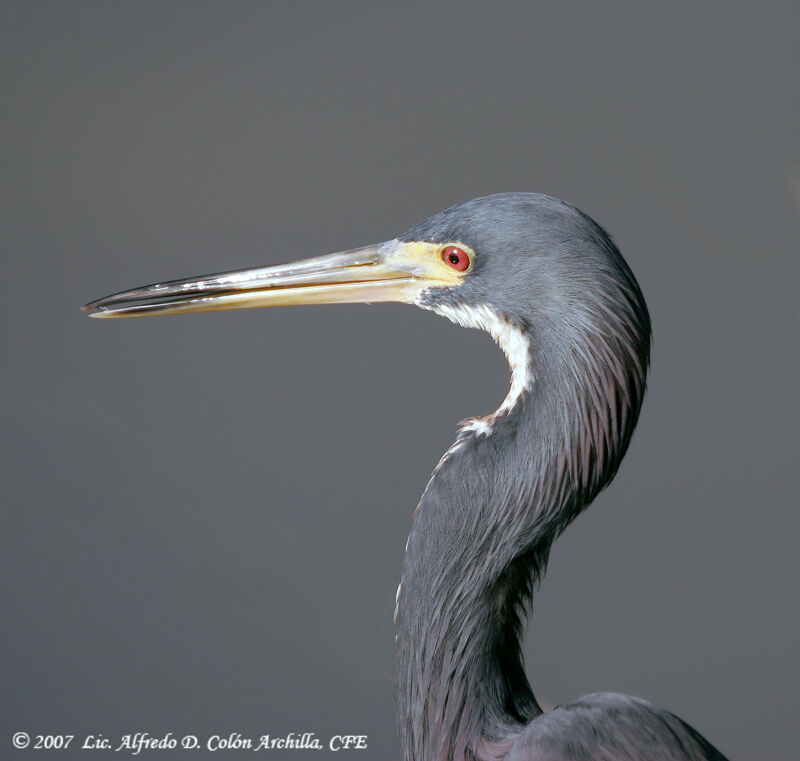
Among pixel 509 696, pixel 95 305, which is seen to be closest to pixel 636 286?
pixel 509 696

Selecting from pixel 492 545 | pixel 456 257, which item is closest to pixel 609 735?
pixel 492 545

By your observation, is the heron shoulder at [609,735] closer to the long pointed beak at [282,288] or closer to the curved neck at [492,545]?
the curved neck at [492,545]

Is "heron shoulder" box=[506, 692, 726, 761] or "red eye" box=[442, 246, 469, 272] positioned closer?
"heron shoulder" box=[506, 692, 726, 761]

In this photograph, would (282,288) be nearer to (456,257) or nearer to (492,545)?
(456,257)

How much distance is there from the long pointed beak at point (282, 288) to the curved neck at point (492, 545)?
0.24 meters

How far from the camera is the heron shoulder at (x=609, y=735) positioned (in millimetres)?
1035

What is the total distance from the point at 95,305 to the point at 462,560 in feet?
1.92

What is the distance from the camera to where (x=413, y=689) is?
116cm

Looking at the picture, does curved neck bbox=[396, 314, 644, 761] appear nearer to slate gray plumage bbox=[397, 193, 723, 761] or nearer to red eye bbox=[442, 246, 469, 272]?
slate gray plumage bbox=[397, 193, 723, 761]

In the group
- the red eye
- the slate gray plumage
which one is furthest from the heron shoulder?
the red eye

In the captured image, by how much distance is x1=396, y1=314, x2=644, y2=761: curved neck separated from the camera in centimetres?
Answer: 107

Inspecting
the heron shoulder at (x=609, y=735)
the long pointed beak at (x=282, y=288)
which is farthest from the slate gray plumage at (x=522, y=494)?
the long pointed beak at (x=282, y=288)

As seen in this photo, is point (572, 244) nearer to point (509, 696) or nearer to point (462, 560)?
point (462, 560)

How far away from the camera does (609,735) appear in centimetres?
105
